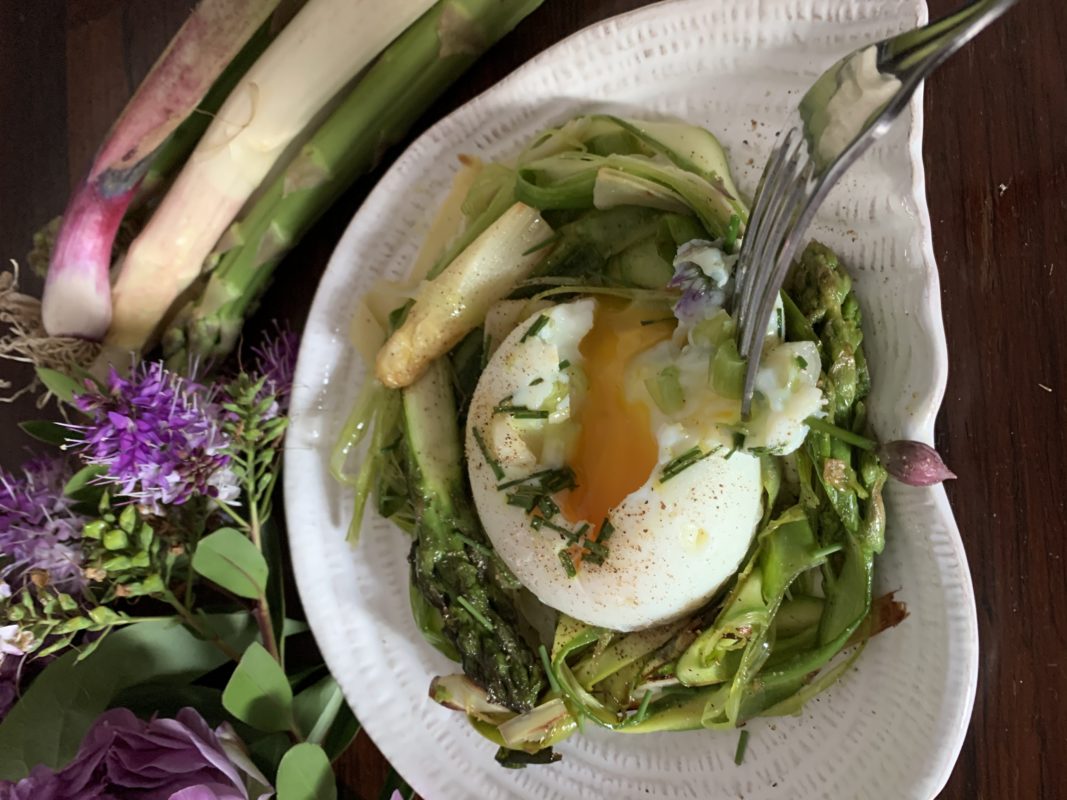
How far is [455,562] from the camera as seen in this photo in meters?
1.39

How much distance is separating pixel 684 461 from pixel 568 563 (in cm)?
24

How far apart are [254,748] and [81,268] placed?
92 cm

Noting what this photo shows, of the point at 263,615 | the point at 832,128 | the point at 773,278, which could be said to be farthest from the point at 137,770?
the point at 832,128

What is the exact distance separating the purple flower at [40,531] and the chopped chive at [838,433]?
118 centimetres

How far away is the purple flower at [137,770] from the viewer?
115 centimetres

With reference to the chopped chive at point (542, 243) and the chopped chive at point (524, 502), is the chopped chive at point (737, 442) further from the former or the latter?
the chopped chive at point (542, 243)

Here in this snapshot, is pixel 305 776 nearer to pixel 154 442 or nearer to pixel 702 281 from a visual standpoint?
pixel 154 442

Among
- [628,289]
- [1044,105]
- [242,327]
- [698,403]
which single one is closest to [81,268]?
[242,327]

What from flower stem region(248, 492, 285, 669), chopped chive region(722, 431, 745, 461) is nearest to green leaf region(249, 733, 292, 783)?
flower stem region(248, 492, 285, 669)

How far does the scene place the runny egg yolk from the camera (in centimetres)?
114

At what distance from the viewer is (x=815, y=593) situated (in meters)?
1.29

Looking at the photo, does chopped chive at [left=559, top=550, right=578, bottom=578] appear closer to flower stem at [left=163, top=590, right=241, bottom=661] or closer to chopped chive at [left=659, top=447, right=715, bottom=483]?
chopped chive at [left=659, top=447, right=715, bottom=483]

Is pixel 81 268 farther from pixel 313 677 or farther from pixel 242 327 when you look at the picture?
pixel 313 677

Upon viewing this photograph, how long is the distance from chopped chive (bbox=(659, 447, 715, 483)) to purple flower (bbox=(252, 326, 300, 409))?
0.80 metres
